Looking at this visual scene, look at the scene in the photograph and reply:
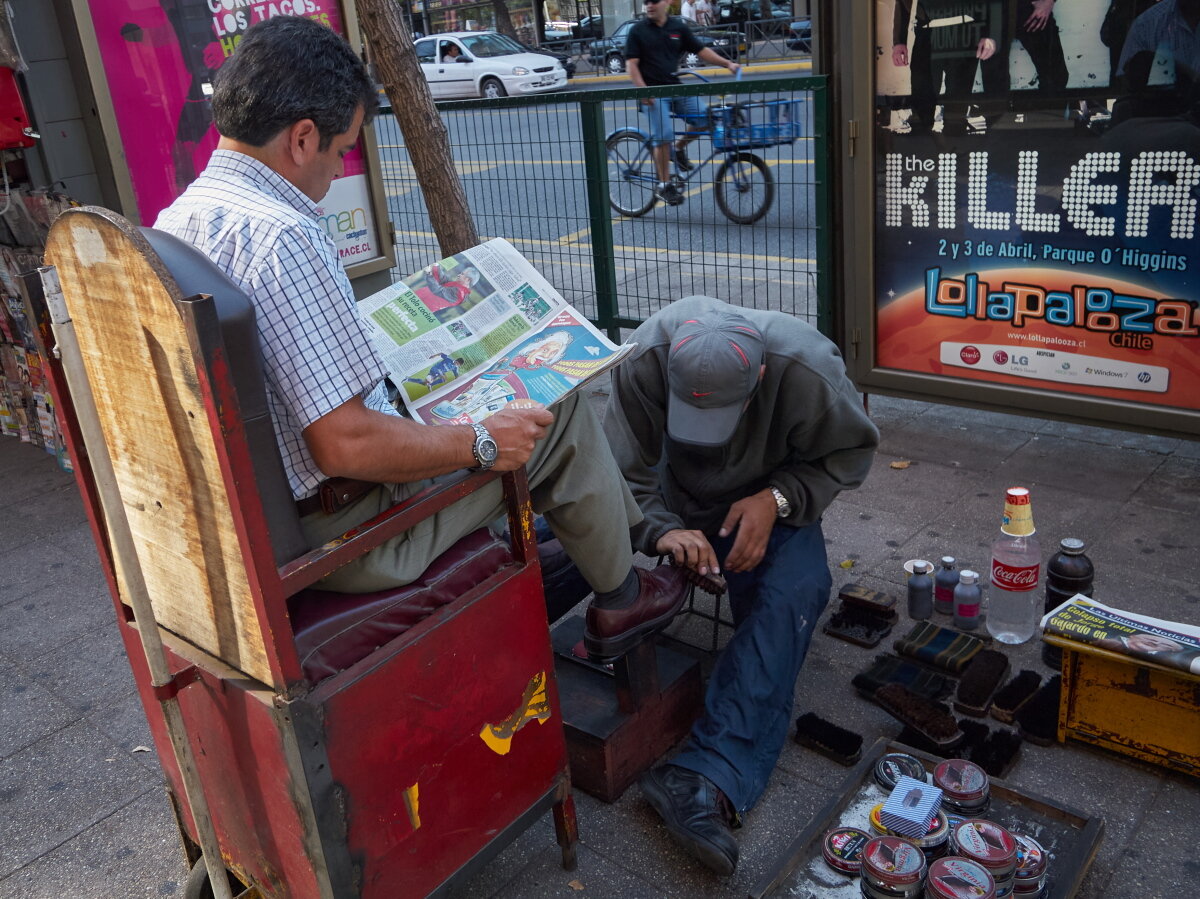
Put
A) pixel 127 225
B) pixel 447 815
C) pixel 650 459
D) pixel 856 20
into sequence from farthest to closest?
pixel 856 20, pixel 650 459, pixel 447 815, pixel 127 225

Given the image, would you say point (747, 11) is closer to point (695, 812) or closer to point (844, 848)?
point (695, 812)

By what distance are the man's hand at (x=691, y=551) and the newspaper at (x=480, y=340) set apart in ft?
2.14

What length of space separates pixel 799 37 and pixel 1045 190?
A: 67.8 ft

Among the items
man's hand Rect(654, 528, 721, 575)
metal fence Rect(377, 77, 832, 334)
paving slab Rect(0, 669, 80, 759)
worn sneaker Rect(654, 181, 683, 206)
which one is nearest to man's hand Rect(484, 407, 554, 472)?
man's hand Rect(654, 528, 721, 575)

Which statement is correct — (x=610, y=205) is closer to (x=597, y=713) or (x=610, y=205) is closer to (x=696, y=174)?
(x=696, y=174)

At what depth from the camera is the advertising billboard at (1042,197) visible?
3.78 meters

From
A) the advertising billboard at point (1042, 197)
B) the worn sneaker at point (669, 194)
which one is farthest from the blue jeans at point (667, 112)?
the advertising billboard at point (1042, 197)

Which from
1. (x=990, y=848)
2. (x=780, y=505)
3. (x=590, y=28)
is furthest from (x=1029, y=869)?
(x=590, y=28)

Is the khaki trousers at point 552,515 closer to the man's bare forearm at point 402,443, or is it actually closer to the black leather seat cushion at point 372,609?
the black leather seat cushion at point 372,609

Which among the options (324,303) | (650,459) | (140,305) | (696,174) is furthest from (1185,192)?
(140,305)

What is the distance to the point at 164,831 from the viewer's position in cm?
276

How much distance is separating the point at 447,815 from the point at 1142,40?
3.49 meters

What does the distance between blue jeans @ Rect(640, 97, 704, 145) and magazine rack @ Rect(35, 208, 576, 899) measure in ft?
11.6

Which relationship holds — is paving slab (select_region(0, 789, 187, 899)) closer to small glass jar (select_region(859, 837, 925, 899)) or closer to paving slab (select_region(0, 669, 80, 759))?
paving slab (select_region(0, 669, 80, 759))
